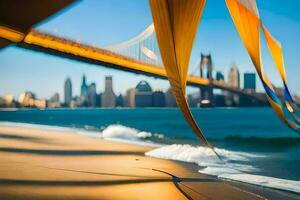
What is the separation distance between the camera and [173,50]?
13.9 ft

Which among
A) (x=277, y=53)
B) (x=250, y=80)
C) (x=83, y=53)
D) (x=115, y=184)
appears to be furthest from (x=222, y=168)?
(x=250, y=80)

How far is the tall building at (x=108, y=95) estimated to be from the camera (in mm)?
29219

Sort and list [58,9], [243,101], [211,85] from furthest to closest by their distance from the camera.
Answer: [243,101] < [211,85] < [58,9]

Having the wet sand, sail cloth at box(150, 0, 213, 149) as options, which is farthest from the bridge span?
sail cloth at box(150, 0, 213, 149)

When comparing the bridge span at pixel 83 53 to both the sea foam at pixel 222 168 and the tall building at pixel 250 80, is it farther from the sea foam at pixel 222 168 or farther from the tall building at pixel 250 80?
the tall building at pixel 250 80

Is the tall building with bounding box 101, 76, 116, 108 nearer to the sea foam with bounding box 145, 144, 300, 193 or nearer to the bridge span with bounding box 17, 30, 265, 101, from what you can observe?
the bridge span with bounding box 17, 30, 265, 101

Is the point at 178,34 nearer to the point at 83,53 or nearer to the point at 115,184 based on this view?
the point at 115,184

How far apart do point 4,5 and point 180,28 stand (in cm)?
179

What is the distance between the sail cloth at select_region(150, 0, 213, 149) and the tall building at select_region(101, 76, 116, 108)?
24716mm

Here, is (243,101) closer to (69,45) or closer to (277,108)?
(69,45)

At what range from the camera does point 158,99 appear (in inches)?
1122

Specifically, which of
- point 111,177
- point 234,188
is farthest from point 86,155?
point 234,188

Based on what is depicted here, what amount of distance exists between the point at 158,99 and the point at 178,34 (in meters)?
24.3

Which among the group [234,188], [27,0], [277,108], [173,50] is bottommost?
[234,188]
